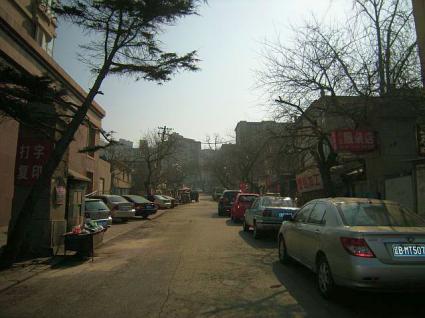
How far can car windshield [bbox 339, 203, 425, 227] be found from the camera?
6.95 meters

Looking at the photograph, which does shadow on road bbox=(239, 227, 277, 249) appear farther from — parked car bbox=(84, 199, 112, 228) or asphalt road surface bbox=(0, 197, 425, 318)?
parked car bbox=(84, 199, 112, 228)

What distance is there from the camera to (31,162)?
11930 mm

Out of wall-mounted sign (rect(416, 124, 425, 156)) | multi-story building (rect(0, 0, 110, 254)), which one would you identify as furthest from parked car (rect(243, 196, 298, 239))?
multi-story building (rect(0, 0, 110, 254))

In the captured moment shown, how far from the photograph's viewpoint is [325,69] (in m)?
17.6

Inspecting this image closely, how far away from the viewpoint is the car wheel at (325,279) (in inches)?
268

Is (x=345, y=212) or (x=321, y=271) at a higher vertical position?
(x=345, y=212)

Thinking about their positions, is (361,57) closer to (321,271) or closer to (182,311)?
(321,271)

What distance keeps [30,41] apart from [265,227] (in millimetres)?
13463

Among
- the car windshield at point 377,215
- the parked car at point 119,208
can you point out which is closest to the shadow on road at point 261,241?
the car windshield at point 377,215

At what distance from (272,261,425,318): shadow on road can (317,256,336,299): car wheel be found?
115 millimetres

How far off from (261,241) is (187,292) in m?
8.17

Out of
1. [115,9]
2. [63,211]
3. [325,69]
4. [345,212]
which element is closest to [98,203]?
[63,211]

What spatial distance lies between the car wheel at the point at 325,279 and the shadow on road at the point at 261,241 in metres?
6.38

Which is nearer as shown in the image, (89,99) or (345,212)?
(345,212)
